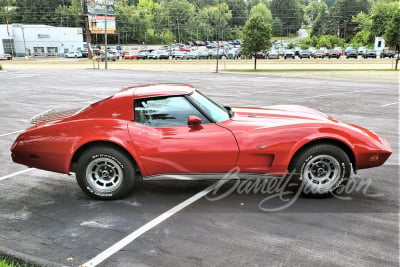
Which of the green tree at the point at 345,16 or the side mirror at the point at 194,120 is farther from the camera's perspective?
the green tree at the point at 345,16

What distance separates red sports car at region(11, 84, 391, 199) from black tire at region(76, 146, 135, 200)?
12 mm

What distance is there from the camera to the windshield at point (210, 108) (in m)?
4.69

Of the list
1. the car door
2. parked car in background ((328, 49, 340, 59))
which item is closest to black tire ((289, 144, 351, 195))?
the car door

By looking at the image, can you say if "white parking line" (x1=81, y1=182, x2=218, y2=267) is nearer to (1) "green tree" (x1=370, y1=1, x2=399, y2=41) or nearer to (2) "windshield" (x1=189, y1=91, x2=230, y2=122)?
(2) "windshield" (x1=189, y1=91, x2=230, y2=122)

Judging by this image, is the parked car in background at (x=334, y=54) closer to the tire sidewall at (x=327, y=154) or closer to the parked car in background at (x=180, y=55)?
the parked car in background at (x=180, y=55)

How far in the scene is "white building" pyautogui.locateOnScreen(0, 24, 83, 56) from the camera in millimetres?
86875

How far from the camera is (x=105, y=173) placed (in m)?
4.63

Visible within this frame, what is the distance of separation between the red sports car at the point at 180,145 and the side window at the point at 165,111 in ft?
0.04

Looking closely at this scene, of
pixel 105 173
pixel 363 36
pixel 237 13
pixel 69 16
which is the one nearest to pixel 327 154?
pixel 105 173

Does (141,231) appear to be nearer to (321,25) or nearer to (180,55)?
(180,55)

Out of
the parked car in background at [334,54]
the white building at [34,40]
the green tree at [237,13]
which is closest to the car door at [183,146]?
the parked car in background at [334,54]

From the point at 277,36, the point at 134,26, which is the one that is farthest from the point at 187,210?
the point at 277,36

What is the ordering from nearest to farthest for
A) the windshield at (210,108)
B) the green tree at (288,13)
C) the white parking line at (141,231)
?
the white parking line at (141,231), the windshield at (210,108), the green tree at (288,13)

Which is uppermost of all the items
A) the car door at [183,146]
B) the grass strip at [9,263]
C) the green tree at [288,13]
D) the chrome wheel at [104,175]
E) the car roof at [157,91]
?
the green tree at [288,13]
